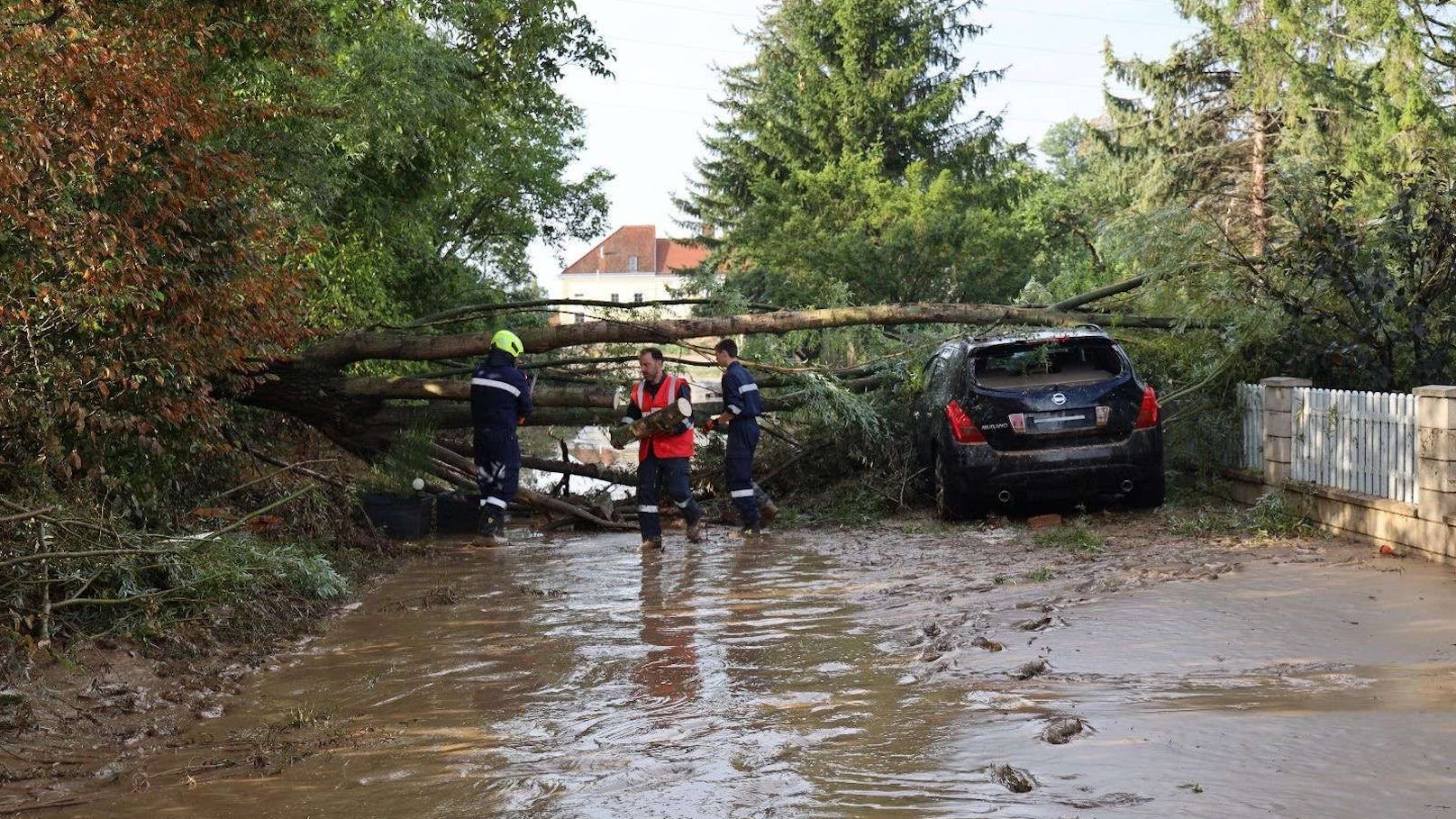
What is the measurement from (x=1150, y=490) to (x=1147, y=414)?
0.81 metres

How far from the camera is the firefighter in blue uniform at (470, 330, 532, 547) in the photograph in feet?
44.0

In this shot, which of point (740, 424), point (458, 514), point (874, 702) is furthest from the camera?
point (458, 514)

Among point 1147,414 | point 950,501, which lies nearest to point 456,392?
point 950,501

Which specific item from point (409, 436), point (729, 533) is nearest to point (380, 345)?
point (409, 436)

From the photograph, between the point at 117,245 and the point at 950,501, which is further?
the point at 950,501

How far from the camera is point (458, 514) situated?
15109 mm

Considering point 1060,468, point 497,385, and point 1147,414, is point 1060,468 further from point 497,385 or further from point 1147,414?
point 497,385

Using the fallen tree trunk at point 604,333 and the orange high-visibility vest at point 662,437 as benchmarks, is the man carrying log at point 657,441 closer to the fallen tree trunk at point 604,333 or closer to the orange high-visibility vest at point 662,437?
the orange high-visibility vest at point 662,437

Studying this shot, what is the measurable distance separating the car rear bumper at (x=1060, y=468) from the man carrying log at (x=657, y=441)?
97.5 inches

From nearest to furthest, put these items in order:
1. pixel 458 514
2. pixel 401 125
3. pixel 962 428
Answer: pixel 962 428
pixel 458 514
pixel 401 125

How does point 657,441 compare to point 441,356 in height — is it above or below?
below

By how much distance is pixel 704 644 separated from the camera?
8.26 metres

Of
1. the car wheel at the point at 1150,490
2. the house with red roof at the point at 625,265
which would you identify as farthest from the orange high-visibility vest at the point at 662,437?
the house with red roof at the point at 625,265

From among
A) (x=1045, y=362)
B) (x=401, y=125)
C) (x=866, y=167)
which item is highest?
(x=866, y=167)
